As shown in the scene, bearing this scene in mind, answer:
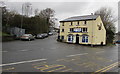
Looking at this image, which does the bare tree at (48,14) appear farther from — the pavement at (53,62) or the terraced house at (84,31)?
the pavement at (53,62)

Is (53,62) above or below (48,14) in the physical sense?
below

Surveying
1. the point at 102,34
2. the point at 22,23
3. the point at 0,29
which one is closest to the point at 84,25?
the point at 102,34

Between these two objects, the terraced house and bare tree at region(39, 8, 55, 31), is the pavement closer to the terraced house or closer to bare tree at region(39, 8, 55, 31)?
the terraced house

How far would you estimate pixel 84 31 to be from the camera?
3045cm

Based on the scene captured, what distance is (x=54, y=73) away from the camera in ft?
19.4

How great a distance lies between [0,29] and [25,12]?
1259 centimetres

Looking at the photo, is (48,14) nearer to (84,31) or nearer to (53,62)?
(84,31)

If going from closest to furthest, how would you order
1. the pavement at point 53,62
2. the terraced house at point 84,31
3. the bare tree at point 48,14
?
the pavement at point 53,62 → the terraced house at point 84,31 → the bare tree at point 48,14

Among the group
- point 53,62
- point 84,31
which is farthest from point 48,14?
point 53,62

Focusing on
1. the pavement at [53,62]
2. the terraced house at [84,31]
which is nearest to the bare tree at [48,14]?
the terraced house at [84,31]

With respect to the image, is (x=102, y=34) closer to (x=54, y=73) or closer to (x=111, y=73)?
(x=111, y=73)

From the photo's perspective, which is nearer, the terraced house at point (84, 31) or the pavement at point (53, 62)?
the pavement at point (53, 62)

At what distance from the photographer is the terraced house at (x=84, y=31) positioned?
29.4 m

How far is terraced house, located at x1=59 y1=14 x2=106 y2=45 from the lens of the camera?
96.5 ft
